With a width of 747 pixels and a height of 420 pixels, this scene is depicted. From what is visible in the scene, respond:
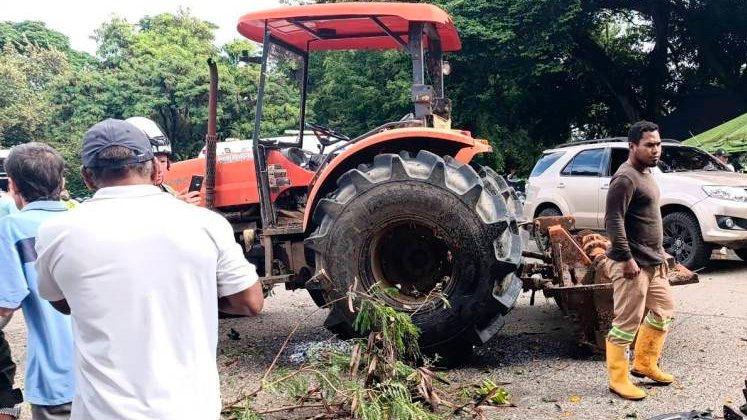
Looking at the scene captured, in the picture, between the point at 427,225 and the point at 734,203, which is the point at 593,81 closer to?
the point at 734,203

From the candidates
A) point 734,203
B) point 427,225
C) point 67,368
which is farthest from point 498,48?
point 67,368

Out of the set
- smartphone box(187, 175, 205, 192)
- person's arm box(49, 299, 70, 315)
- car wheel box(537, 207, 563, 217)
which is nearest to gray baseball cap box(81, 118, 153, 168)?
person's arm box(49, 299, 70, 315)

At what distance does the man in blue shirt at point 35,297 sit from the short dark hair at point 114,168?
848 mm

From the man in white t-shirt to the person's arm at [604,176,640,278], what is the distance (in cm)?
293

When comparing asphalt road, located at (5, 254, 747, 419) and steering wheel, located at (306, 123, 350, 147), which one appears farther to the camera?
steering wheel, located at (306, 123, 350, 147)

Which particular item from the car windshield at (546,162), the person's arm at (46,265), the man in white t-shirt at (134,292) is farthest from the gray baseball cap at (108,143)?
the car windshield at (546,162)

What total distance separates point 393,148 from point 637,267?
78.9 inches

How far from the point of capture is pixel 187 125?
22234 millimetres

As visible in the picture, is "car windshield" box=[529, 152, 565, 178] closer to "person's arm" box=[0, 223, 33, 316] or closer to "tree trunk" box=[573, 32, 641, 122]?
"person's arm" box=[0, 223, 33, 316]

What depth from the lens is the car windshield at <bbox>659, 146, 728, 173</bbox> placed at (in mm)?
8992

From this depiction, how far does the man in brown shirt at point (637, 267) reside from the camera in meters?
4.02

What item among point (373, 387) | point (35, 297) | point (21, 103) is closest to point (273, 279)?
point (373, 387)

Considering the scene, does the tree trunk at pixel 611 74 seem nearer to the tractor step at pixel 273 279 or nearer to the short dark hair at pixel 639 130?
the short dark hair at pixel 639 130

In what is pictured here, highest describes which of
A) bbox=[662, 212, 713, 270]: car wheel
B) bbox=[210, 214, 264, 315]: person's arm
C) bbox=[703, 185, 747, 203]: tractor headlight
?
bbox=[210, 214, 264, 315]: person's arm
